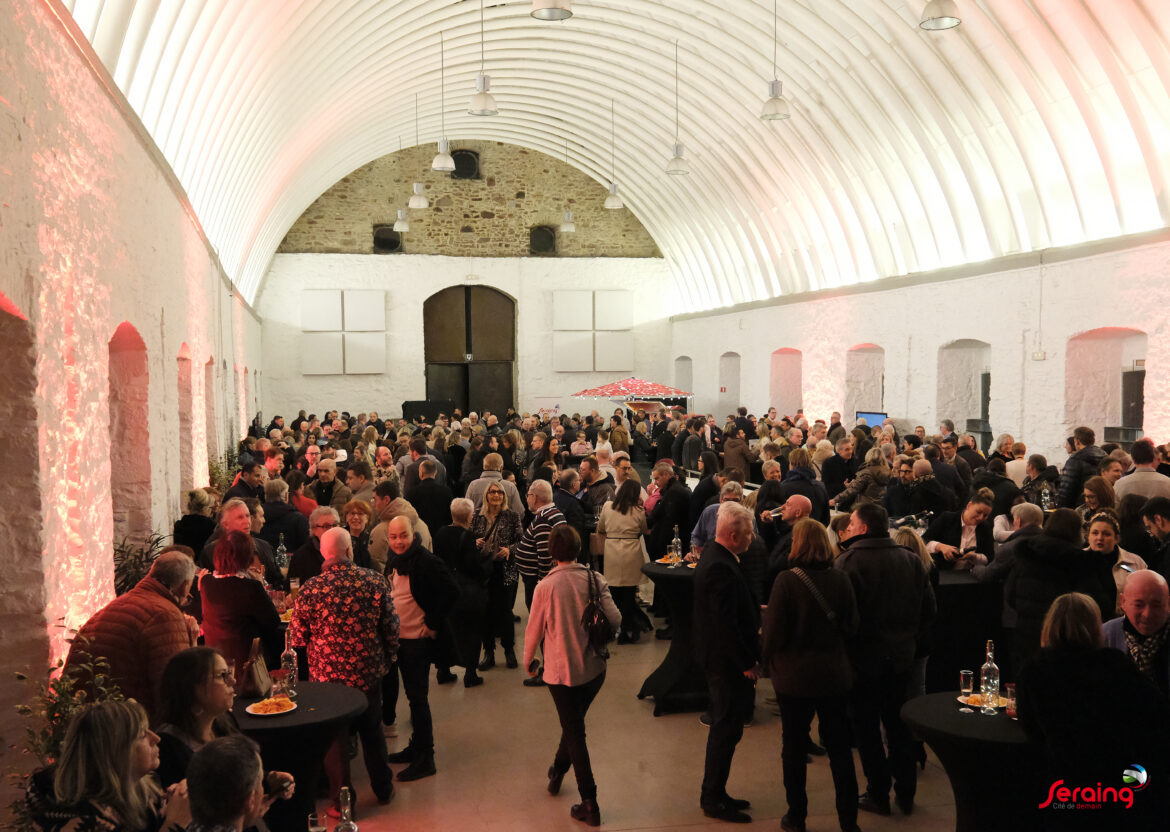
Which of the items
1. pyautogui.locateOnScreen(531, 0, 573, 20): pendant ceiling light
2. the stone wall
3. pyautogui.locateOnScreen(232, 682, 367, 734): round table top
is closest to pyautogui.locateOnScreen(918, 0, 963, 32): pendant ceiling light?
pyautogui.locateOnScreen(531, 0, 573, 20): pendant ceiling light

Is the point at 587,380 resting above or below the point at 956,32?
below

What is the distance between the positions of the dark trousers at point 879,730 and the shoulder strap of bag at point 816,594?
60 centimetres

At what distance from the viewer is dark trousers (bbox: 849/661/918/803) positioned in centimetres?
536

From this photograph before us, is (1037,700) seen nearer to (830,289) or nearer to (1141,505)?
(1141,505)

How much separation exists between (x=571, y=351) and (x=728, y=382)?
4.72 metres

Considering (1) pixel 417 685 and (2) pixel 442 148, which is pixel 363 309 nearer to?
(2) pixel 442 148

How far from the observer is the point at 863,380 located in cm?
1894

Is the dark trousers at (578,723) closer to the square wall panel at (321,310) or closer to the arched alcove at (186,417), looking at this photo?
the arched alcove at (186,417)

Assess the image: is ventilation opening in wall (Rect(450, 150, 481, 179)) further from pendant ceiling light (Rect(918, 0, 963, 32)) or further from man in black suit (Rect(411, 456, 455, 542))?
man in black suit (Rect(411, 456, 455, 542))

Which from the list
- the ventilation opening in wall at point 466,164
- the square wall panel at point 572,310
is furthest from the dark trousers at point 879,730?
the ventilation opening in wall at point 466,164

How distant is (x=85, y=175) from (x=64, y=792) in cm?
339

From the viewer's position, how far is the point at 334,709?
462 cm

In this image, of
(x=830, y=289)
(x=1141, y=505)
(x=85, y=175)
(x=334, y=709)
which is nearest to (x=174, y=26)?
(x=85, y=175)

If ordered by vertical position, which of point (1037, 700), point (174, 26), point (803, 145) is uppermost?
point (803, 145)
